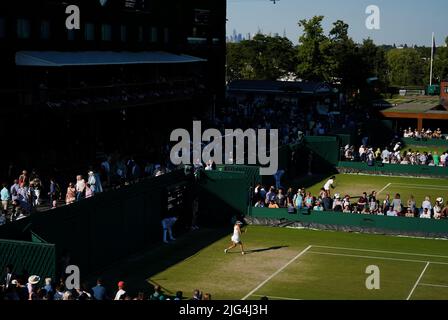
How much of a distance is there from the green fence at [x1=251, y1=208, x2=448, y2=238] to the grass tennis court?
1.64 feet

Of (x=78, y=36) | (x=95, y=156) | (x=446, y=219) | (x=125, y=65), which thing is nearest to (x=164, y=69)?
(x=125, y=65)

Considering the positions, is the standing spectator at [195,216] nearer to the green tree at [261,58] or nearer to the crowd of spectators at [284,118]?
the crowd of spectators at [284,118]

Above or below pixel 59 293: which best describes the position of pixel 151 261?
below

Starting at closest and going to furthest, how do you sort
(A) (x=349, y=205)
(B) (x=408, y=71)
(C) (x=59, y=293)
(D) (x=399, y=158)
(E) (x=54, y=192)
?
(C) (x=59, y=293)
(E) (x=54, y=192)
(A) (x=349, y=205)
(D) (x=399, y=158)
(B) (x=408, y=71)

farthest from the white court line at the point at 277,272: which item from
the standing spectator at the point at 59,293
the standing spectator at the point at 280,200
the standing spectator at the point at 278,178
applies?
the standing spectator at the point at 278,178

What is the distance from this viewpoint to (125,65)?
5653cm

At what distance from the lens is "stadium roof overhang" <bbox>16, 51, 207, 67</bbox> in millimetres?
44125

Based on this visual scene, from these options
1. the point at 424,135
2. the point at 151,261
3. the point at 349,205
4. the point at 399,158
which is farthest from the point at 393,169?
the point at 151,261

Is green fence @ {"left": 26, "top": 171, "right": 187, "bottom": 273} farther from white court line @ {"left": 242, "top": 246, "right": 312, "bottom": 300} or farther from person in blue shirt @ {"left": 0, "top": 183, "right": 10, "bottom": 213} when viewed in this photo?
white court line @ {"left": 242, "top": 246, "right": 312, "bottom": 300}

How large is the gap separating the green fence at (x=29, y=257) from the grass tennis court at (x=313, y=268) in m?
4.60

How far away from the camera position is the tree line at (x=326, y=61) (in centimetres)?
9550

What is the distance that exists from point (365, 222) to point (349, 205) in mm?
1804

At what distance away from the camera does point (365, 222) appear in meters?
Answer: 35.9

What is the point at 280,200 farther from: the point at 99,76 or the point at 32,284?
the point at 99,76
